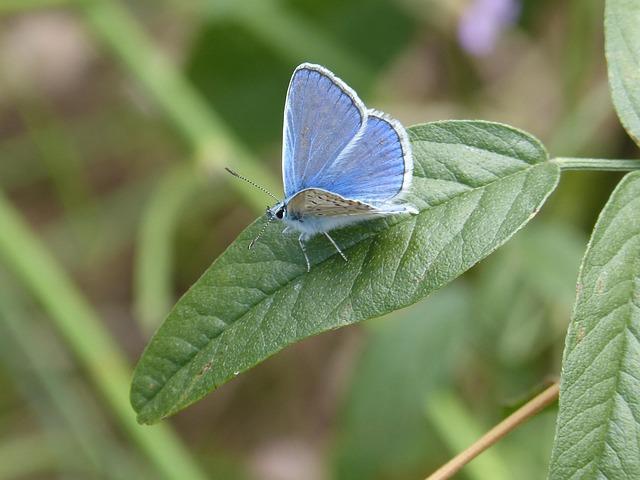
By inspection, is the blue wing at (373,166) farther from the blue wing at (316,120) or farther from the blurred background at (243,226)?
the blurred background at (243,226)

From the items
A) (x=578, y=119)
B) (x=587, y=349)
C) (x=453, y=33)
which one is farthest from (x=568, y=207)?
(x=587, y=349)

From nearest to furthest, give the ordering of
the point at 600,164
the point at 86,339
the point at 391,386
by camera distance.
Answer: the point at 600,164
the point at 391,386
the point at 86,339

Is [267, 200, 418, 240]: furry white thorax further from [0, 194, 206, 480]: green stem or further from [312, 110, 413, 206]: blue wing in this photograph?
[0, 194, 206, 480]: green stem

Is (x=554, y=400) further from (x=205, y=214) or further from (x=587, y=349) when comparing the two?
(x=205, y=214)

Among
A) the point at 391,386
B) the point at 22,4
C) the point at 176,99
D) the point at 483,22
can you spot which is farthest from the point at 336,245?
the point at 22,4

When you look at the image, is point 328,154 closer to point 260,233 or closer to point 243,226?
point 260,233

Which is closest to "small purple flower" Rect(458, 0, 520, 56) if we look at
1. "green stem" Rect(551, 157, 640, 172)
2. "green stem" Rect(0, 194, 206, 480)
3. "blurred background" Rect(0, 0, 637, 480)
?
"blurred background" Rect(0, 0, 637, 480)

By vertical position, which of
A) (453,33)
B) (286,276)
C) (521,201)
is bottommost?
(521,201)

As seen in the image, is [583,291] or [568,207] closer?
[583,291]

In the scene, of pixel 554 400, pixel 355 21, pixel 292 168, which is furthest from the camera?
pixel 355 21
